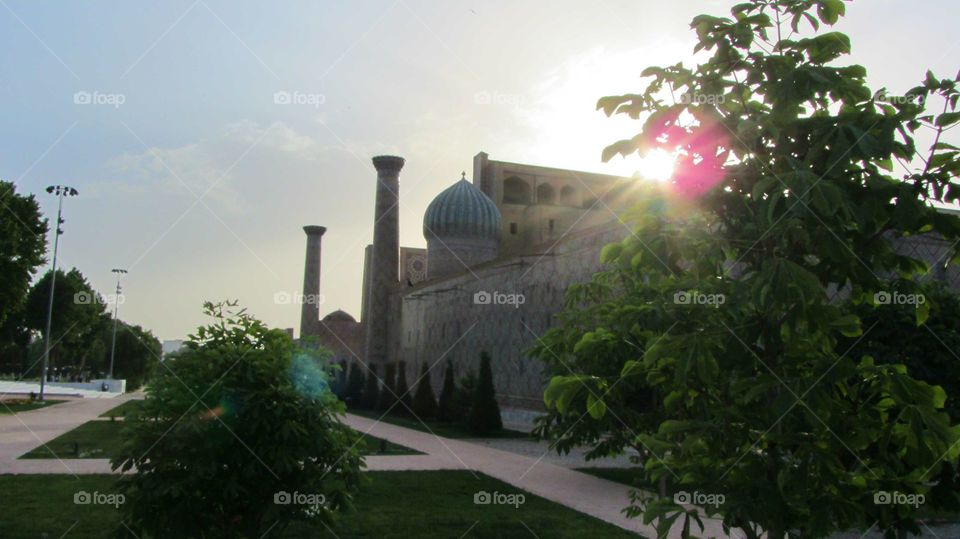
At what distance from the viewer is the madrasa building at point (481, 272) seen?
28469 millimetres

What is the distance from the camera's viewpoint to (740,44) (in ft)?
13.2

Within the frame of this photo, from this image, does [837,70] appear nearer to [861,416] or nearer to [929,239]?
[861,416]

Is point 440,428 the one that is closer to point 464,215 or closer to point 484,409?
point 484,409

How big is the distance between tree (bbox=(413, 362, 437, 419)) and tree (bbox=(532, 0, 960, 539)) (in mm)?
25336

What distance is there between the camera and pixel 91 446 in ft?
57.6

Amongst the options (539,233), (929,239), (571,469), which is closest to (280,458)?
(571,469)

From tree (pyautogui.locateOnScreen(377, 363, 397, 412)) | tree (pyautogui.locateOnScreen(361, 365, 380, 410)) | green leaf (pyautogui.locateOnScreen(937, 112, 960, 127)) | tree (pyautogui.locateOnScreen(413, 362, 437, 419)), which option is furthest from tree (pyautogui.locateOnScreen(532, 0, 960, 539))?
tree (pyautogui.locateOnScreen(361, 365, 380, 410))

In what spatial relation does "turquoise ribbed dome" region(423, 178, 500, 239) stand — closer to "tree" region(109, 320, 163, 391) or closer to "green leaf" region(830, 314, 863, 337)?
"green leaf" region(830, 314, 863, 337)

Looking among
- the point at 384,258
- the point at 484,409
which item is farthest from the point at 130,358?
the point at 484,409

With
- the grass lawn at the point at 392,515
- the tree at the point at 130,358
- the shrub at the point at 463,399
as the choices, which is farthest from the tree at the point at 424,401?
the tree at the point at 130,358

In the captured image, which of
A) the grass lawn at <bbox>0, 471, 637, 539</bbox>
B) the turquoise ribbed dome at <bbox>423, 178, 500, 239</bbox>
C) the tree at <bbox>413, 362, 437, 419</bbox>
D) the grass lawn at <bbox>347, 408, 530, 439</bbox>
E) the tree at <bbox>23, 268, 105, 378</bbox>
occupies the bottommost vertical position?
the grass lawn at <bbox>0, 471, 637, 539</bbox>

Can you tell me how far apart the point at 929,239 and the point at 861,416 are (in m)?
17.3

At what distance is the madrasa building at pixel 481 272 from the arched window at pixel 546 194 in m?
0.06

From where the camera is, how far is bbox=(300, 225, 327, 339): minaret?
2023 inches
